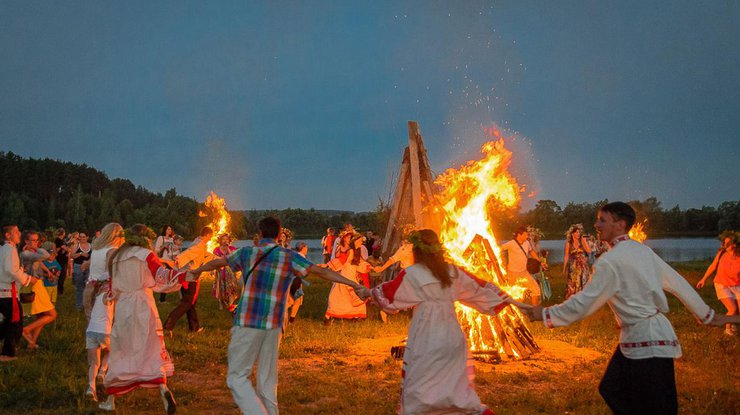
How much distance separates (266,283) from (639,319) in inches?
127

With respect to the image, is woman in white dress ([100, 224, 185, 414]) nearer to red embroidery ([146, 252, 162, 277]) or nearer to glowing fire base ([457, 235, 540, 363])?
red embroidery ([146, 252, 162, 277])

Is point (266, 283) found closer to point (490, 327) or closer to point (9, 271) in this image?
point (9, 271)

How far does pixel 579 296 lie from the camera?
4.94 meters

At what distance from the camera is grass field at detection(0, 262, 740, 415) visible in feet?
23.9

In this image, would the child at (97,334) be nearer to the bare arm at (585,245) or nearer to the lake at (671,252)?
the bare arm at (585,245)

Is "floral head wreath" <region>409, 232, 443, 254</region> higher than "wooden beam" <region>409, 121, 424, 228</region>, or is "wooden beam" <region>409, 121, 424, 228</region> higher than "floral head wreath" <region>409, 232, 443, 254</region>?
"wooden beam" <region>409, 121, 424, 228</region>

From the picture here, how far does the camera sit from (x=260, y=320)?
18.6 feet

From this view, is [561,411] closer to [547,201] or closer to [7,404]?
[7,404]

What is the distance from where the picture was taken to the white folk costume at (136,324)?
A: 21.8 feet

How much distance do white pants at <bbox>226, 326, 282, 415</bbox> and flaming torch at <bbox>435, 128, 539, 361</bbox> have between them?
188 inches

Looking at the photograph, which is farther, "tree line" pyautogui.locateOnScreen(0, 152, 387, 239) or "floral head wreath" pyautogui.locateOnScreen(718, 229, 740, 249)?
"tree line" pyautogui.locateOnScreen(0, 152, 387, 239)

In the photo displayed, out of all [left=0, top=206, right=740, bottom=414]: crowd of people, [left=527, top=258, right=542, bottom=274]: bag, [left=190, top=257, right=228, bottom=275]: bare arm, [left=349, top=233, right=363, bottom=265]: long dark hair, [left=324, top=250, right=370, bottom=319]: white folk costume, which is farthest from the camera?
[left=349, top=233, right=363, bottom=265]: long dark hair

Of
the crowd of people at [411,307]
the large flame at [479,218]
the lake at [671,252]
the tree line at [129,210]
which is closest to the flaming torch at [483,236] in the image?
the large flame at [479,218]

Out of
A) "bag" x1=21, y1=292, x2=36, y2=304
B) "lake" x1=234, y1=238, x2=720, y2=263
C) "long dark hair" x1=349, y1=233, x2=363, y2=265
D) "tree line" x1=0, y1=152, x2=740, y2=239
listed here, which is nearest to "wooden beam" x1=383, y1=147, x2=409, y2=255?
"long dark hair" x1=349, y1=233, x2=363, y2=265
